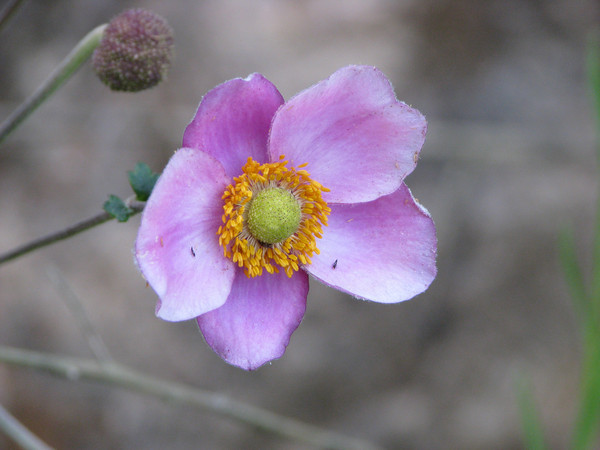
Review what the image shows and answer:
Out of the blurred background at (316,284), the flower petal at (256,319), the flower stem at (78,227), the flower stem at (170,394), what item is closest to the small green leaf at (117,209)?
the flower stem at (78,227)

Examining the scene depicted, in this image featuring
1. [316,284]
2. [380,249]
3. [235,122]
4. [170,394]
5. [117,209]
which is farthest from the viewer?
[316,284]

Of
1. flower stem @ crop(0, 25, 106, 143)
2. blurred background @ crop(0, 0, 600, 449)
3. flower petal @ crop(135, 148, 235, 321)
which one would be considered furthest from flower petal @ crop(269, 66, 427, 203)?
blurred background @ crop(0, 0, 600, 449)

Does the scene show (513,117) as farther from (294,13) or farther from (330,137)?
(330,137)

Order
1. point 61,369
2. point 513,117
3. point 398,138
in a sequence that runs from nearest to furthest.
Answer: point 398,138
point 61,369
point 513,117

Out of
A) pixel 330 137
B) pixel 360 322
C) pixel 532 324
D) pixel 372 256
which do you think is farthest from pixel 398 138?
pixel 532 324

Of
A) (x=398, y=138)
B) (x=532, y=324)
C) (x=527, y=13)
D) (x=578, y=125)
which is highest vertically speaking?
(x=398, y=138)

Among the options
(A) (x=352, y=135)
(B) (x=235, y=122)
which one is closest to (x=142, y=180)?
(B) (x=235, y=122)

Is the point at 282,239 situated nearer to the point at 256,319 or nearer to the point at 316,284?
the point at 256,319
